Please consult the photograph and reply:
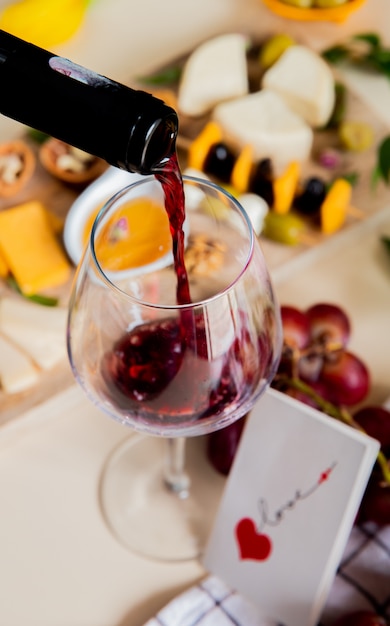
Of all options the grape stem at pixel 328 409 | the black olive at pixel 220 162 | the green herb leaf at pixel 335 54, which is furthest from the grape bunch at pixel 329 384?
the green herb leaf at pixel 335 54

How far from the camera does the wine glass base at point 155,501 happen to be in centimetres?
76

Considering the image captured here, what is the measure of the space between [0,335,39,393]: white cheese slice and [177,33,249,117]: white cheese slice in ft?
1.42

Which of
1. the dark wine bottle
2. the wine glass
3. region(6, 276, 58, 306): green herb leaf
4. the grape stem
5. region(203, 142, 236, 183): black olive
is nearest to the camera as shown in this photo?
the dark wine bottle

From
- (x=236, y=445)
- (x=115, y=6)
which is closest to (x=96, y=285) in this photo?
(x=236, y=445)

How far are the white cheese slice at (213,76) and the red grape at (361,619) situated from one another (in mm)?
689

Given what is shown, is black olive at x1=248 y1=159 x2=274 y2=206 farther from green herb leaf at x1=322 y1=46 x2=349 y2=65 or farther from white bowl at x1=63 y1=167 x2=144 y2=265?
green herb leaf at x1=322 y1=46 x2=349 y2=65

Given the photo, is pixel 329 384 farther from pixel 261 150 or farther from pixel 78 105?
pixel 78 105

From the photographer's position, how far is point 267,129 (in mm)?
1019

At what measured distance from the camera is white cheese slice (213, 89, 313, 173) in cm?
101

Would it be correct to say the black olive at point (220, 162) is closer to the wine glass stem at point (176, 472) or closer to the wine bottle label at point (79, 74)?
the wine glass stem at point (176, 472)

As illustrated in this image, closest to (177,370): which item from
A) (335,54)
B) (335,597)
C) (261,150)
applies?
(335,597)

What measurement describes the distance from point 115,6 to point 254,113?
33 centimetres

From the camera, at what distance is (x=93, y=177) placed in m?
0.99

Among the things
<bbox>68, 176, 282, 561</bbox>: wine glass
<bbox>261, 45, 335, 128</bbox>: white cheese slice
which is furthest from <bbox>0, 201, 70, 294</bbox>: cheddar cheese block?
<bbox>261, 45, 335, 128</bbox>: white cheese slice
